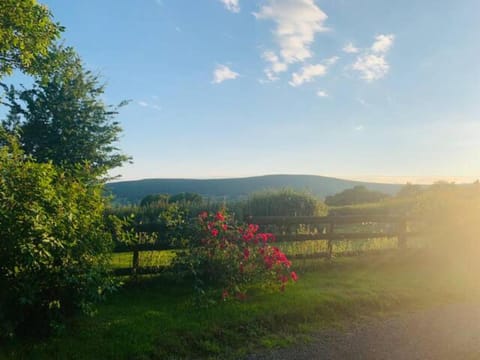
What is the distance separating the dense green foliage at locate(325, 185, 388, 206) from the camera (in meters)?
45.7

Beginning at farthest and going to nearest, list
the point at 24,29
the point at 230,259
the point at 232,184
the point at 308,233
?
1. the point at 232,184
2. the point at 308,233
3. the point at 230,259
4. the point at 24,29

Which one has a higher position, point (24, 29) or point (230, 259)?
point (24, 29)

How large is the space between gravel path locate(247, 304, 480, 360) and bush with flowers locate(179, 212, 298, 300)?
1.82m

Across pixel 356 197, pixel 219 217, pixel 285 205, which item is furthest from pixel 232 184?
pixel 219 217

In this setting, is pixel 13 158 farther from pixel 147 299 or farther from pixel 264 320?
pixel 264 320

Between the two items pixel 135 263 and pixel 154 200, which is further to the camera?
pixel 154 200

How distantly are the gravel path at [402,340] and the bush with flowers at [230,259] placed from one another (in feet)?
5.96

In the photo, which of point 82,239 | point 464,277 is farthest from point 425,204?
point 82,239

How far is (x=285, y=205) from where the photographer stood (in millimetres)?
20922

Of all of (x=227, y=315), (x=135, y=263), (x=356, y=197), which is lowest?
(x=227, y=315)

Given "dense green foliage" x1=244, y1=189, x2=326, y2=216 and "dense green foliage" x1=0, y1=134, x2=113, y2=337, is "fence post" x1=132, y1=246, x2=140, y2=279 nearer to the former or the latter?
"dense green foliage" x1=0, y1=134, x2=113, y2=337

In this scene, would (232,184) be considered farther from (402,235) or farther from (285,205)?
(402,235)

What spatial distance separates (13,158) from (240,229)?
462 cm

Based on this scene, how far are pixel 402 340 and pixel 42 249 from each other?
222 inches
